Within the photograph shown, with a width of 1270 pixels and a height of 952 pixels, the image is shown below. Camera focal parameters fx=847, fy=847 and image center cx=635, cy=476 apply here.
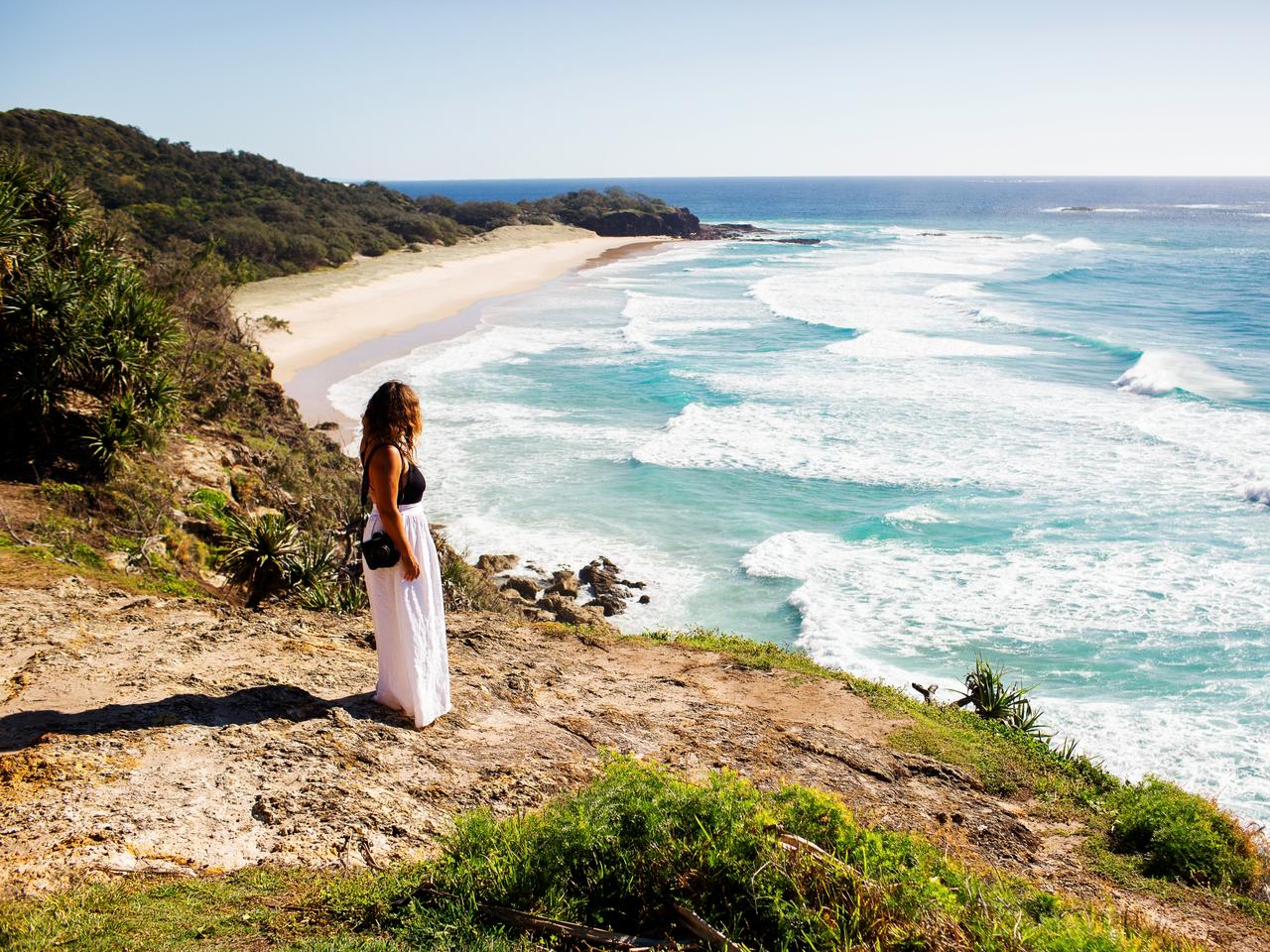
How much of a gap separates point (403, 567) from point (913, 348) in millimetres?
30580

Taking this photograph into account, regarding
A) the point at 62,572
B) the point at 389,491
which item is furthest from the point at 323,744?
the point at 62,572

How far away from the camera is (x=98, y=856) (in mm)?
3959

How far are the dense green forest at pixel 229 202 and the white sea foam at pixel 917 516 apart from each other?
23515mm

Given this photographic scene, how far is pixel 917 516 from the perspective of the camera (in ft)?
56.1

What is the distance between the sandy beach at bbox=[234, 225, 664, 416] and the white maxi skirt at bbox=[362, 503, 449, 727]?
61.3 feet

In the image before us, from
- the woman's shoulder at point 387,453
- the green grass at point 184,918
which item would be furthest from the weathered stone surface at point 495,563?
the green grass at point 184,918

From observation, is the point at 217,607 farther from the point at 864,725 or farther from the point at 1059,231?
the point at 1059,231

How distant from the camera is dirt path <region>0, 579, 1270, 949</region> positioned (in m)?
4.34

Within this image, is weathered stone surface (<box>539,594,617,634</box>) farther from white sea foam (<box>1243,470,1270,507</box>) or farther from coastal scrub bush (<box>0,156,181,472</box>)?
white sea foam (<box>1243,470,1270,507</box>)

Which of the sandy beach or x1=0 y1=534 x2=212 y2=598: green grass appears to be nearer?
x1=0 y1=534 x2=212 y2=598: green grass

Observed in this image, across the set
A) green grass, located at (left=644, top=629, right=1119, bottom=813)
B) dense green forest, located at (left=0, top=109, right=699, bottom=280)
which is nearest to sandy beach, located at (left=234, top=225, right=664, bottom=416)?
dense green forest, located at (left=0, top=109, right=699, bottom=280)

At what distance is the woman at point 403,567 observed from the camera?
5012 mm

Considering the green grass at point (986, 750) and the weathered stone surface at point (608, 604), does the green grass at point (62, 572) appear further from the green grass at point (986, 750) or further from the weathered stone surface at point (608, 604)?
the weathered stone surface at point (608, 604)

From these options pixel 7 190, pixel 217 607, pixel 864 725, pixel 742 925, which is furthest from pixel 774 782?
pixel 7 190
